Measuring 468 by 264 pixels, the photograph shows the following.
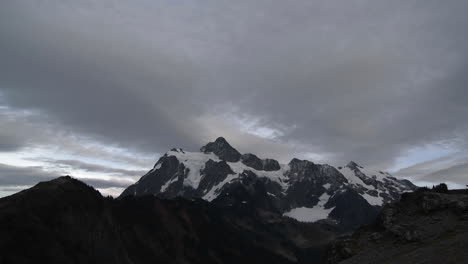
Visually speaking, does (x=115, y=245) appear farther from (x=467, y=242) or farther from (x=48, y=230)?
(x=467, y=242)

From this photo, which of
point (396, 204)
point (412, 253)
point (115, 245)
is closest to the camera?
point (412, 253)

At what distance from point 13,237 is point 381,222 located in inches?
4570

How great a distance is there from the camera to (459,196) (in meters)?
52.1

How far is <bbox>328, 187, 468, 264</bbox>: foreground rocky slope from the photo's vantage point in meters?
39.3

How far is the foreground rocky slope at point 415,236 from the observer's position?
39.3 meters

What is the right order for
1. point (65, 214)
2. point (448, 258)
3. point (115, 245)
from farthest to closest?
point (115, 245)
point (65, 214)
point (448, 258)

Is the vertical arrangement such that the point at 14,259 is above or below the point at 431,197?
below

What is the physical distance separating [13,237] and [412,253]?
405 ft

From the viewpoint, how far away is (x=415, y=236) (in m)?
45.8

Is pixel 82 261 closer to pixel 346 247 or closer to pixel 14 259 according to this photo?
pixel 14 259

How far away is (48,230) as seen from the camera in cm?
13925

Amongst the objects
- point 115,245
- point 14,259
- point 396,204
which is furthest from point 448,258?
point 115,245

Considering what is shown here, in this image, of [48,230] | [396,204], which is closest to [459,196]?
[396,204]

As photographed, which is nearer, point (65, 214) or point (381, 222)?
point (381, 222)
